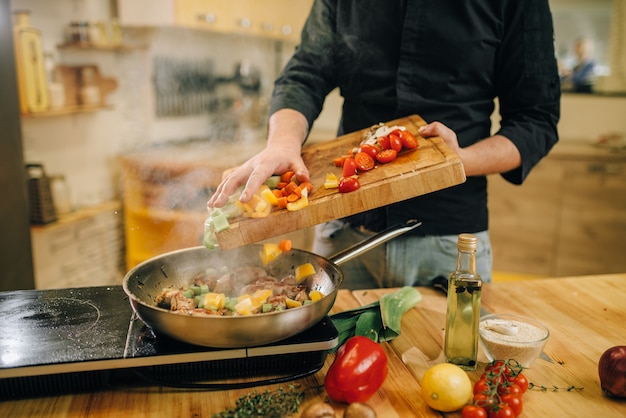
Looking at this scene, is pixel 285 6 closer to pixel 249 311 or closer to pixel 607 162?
pixel 607 162

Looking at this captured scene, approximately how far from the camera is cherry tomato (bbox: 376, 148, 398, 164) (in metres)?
1.49

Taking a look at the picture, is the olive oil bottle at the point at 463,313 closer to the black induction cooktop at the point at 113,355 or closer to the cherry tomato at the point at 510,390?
the cherry tomato at the point at 510,390

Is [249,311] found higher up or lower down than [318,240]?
higher up

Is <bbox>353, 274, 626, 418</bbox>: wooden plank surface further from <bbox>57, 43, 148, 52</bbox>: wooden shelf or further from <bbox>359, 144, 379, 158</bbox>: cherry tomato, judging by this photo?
<bbox>57, 43, 148, 52</bbox>: wooden shelf

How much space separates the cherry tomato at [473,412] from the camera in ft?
3.42

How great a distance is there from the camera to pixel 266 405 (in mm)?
1050

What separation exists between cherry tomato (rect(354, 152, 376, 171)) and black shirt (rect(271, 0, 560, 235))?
390mm

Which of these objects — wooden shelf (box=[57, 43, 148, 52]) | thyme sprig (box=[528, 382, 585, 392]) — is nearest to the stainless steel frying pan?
thyme sprig (box=[528, 382, 585, 392])

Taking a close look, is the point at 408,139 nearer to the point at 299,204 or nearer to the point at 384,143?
the point at 384,143

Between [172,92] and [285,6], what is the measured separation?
1.41 m

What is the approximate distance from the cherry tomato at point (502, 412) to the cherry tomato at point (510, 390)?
49mm

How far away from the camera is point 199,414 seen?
1.10 meters

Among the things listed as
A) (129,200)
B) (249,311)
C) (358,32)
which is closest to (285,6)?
(129,200)

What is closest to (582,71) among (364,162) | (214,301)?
(364,162)
